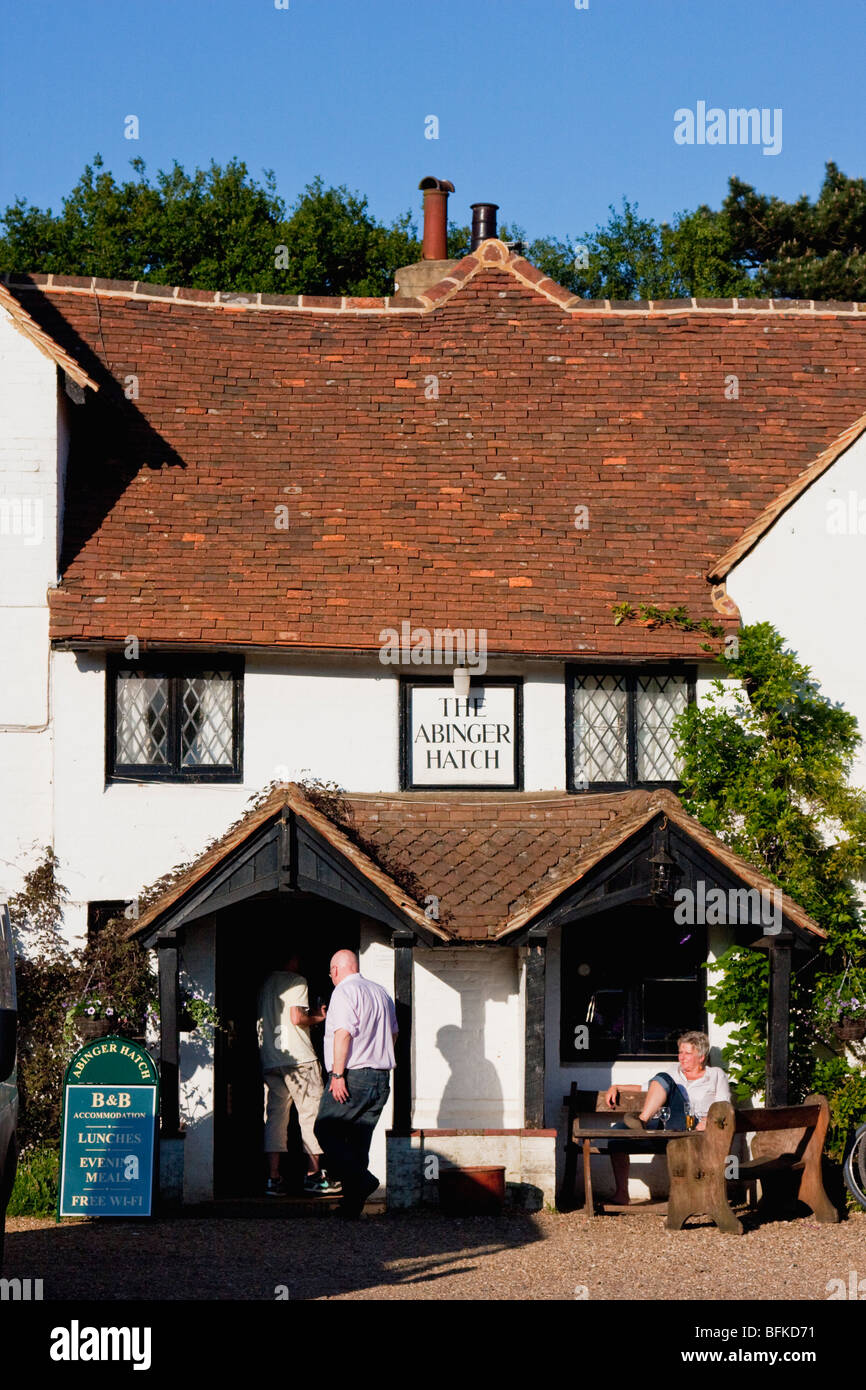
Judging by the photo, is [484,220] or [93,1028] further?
[484,220]

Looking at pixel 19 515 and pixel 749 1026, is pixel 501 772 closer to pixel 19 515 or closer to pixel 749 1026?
pixel 749 1026

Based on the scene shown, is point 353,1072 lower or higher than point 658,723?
lower

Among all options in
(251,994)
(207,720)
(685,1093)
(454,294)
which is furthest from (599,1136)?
(454,294)

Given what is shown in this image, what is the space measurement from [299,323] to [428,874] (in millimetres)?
7373

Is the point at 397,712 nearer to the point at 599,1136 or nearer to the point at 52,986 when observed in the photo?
the point at 52,986

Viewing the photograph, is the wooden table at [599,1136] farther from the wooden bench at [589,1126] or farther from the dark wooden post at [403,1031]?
the dark wooden post at [403,1031]

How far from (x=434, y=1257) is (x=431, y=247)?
45.0ft

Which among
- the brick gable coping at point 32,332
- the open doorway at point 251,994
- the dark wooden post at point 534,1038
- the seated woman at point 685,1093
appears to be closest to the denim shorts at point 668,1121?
the seated woman at point 685,1093

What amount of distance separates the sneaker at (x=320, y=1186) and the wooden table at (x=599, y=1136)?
241cm

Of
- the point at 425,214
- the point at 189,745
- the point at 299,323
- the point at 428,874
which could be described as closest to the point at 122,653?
the point at 189,745

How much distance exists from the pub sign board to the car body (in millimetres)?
5750

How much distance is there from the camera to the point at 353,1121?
42.9 ft

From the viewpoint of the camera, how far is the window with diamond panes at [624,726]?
53.9 feet

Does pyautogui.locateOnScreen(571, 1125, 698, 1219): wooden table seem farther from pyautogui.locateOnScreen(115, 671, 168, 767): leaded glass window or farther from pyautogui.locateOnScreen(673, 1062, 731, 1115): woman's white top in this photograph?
pyautogui.locateOnScreen(115, 671, 168, 767): leaded glass window
